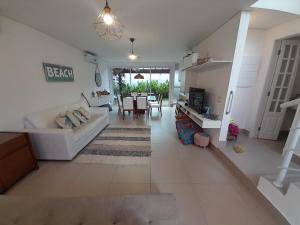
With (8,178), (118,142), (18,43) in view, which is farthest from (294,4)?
(8,178)

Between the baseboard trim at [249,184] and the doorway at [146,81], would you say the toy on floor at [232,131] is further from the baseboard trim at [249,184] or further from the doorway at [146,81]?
the doorway at [146,81]

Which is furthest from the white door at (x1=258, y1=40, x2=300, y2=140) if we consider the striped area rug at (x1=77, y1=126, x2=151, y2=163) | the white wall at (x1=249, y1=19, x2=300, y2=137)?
the striped area rug at (x1=77, y1=126, x2=151, y2=163)

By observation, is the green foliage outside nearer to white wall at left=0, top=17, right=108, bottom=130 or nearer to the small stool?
white wall at left=0, top=17, right=108, bottom=130

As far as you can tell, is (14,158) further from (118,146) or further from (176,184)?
(176,184)

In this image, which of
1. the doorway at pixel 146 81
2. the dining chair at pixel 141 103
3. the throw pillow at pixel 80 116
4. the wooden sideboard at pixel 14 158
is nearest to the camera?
the wooden sideboard at pixel 14 158

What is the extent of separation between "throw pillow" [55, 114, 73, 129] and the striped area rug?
1.97ft

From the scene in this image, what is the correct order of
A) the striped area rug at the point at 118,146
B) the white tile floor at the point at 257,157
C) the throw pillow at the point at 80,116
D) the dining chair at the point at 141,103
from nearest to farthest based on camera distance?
1. the white tile floor at the point at 257,157
2. the striped area rug at the point at 118,146
3. the throw pillow at the point at 80,116
4. the dining chair at the point at 141,103

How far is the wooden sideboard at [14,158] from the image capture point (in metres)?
1.67

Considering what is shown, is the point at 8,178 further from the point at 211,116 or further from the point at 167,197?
the point at 211,116

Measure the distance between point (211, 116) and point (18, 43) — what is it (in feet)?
12.7

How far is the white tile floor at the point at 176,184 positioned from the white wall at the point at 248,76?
1.35 m

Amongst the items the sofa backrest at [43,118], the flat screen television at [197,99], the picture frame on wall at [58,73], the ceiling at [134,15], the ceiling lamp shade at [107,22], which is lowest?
the sofa backrest at [43,118]

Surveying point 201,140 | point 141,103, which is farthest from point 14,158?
point 141,103

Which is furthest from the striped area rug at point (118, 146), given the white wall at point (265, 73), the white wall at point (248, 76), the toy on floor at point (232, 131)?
the white wall at point (265, 73)
